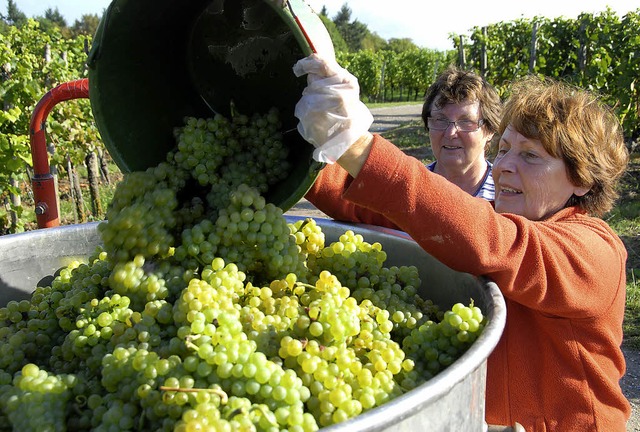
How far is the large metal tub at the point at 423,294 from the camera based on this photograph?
3.43ft

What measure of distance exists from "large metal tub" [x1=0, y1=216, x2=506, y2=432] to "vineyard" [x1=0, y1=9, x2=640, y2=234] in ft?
10.1

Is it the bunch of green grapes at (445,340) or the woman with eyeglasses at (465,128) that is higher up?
the woman with eyeglasses at (465,128)

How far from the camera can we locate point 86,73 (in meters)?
10.2

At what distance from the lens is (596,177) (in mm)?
2090

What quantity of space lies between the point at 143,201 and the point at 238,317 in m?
0.51

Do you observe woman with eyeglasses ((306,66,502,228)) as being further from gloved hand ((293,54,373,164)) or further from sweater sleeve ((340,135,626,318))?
gloved hand ((293,54,373,164))

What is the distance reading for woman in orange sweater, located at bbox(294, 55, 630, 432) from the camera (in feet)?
4.98

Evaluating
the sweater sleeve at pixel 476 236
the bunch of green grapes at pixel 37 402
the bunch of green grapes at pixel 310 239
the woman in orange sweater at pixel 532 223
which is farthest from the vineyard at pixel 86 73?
the bunch of green grapes at pixel 37 402

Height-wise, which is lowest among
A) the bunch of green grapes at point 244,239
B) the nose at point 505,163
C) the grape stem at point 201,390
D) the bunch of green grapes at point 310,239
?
the grape stem at point 201,390

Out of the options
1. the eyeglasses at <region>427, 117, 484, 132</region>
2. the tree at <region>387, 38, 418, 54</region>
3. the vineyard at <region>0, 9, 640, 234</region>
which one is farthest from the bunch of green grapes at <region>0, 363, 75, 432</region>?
the tree at <region>387, 38, 418, 54</region>

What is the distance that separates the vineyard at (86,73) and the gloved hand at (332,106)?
3585mm

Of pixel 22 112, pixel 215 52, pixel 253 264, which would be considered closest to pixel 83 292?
pixel 253 264

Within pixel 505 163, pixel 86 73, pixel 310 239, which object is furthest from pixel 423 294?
pixel 86 73

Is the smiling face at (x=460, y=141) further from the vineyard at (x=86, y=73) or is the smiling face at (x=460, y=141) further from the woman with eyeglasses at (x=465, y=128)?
the vineyard at (x=86, y=73)
